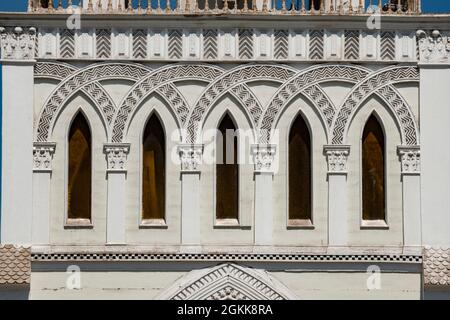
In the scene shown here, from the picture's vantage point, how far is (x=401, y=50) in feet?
148

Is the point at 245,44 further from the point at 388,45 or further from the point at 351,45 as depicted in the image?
the point at 388,45

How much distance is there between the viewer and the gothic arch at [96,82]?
44812 mm

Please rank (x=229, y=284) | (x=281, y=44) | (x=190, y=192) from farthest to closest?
(x=281, y=44)
(x=190, y=192)
(x=229, y=284)

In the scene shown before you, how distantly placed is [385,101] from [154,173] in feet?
14.2

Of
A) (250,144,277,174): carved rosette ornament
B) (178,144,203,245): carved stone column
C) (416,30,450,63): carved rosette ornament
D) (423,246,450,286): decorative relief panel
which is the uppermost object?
(416,30,450,63): carved rosette ornament

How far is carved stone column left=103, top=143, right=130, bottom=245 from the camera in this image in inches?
1758

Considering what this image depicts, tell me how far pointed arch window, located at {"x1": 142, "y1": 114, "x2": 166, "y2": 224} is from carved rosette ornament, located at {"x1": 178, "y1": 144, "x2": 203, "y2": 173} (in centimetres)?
34

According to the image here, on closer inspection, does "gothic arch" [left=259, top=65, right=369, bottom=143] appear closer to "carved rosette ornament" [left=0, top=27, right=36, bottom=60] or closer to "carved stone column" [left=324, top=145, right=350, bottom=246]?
"carved stone column" [left=324, top=145, right=350, bottom=246]

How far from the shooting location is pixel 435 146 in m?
44.9

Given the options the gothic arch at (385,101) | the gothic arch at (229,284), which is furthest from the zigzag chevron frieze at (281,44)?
the gothic arch at (229,284)

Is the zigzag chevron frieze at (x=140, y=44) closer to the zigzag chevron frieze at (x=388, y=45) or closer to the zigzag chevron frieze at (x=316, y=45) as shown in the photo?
the zigzag chevron frieze at (x=316, y=45)

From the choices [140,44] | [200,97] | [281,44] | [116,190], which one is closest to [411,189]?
[281,44]

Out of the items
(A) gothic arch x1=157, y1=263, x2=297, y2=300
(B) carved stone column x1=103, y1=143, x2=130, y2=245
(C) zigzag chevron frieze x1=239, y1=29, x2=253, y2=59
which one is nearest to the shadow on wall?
(B) carved stone column x1=103, y1=143, x2=130, y2=245

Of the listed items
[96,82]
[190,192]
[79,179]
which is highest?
[96,82]
